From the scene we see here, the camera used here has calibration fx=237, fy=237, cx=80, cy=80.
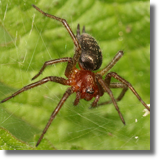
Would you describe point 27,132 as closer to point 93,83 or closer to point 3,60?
point 3,60

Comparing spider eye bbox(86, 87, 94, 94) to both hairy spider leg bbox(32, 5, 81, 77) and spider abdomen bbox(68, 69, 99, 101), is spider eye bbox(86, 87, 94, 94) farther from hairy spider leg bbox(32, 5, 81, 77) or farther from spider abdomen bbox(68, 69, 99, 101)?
hairy spider leg bbox(32, 5, 81, 77)

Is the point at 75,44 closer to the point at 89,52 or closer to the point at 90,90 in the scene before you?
the point at 89,52

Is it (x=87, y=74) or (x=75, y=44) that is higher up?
(x=75, y=44)

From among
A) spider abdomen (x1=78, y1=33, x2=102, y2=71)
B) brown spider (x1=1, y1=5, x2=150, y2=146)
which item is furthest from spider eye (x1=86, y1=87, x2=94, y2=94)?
spider abdomen (x1=78, y1=33, x2=102, y2=71)

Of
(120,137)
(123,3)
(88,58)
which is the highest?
(123,3)

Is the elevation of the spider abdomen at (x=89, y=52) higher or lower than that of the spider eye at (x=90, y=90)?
higher

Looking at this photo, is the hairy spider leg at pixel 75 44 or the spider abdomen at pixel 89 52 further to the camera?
the spider abdomen at pixel 89 52

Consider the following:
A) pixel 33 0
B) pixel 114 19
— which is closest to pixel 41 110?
pixel 33 0

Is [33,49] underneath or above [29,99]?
above

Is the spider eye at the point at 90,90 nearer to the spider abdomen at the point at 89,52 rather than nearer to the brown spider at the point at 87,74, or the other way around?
the brown spider at the point at 87,74

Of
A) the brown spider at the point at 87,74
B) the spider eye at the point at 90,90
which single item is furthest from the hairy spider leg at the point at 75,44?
the spider eye at the point at 90,90

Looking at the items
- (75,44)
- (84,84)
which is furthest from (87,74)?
(75,44)
